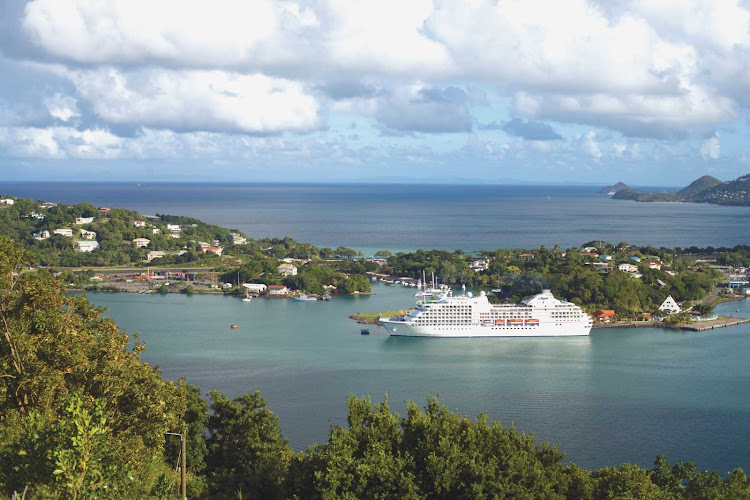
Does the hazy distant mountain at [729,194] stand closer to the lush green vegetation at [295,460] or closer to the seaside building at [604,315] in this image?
the seaside building at [604,315]

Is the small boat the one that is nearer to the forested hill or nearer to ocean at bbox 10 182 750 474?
ocean at bbox 10 182 750 474

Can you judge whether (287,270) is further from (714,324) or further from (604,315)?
(714,324)

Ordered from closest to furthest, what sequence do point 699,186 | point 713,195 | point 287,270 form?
1. point 287,270
2. point 713,195
3. point 699,186

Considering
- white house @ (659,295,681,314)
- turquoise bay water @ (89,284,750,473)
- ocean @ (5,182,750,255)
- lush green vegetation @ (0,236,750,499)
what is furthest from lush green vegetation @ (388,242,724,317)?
lush green vegetation @ (0,236,750,499)

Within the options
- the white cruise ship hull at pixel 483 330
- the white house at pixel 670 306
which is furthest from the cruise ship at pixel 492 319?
the white house at pixel 670 306

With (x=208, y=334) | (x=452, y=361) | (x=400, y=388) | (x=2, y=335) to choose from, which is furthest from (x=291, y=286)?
(x=2, y=335)

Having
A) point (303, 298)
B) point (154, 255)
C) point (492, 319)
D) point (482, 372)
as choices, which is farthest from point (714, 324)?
point (154, 255)
